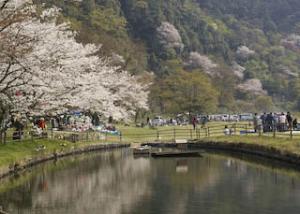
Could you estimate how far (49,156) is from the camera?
3462 centimetres

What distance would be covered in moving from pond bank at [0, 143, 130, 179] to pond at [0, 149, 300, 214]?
0.61 m

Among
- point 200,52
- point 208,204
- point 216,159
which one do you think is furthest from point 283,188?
point 200,52

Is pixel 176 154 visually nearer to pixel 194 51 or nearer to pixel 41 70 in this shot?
pixel 41 70

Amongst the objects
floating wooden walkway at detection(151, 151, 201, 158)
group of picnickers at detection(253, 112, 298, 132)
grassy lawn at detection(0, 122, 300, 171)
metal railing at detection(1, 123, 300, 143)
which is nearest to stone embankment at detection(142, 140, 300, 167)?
grassy lawn at detection(0, 122, 300, 171)

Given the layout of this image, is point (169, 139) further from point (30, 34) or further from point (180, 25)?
point (180, 25)

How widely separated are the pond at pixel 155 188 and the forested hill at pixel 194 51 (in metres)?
A: 39.9

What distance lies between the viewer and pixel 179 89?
7600 centimetres

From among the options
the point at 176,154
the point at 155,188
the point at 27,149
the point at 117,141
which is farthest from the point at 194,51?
the point at 155,188

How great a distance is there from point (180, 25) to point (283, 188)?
106 m

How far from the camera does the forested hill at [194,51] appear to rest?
77.1 m

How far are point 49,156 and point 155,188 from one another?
13.2 m

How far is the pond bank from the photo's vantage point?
2705 cm

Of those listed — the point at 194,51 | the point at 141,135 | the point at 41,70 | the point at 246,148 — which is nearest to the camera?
the point at 41,70

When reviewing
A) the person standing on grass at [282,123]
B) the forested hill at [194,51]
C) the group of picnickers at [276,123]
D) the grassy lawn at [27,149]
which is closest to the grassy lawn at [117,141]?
the grassy lawn at [27,149]
